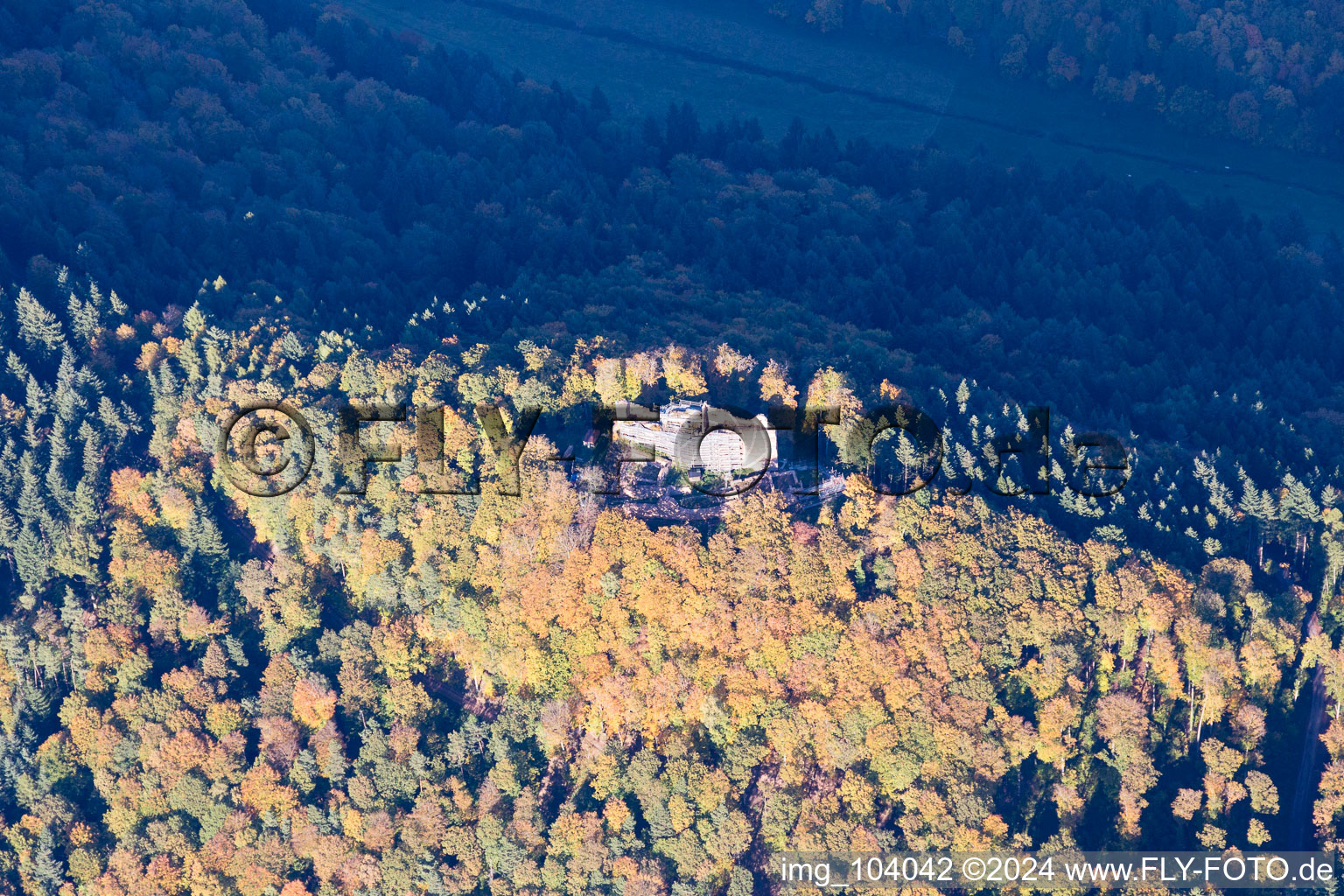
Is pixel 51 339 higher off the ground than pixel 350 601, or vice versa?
pixel 51 339

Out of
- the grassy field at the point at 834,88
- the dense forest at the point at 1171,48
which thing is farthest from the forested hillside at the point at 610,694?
the dense forest at the point at 1171,48

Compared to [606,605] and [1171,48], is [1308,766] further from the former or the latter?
[1171,48]

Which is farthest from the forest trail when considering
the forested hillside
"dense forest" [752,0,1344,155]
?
"dense forest" [752,0,1344,155]

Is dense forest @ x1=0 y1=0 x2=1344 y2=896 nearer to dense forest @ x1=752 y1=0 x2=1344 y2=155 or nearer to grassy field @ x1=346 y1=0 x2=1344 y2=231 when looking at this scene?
grassy field @ x1=346 y1=0 x2=1344 y2=231

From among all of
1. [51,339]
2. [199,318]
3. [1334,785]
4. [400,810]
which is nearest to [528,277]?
[199,318]

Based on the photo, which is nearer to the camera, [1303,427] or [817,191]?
[1303,427]

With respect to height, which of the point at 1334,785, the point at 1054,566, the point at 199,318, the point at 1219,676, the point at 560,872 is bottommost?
the point at 560,872

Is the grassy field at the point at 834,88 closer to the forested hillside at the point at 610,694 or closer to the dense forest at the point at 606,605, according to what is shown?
the dense forest at the point at 606,605

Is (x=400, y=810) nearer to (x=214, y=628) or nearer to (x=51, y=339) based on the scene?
(x=214, y=628)
